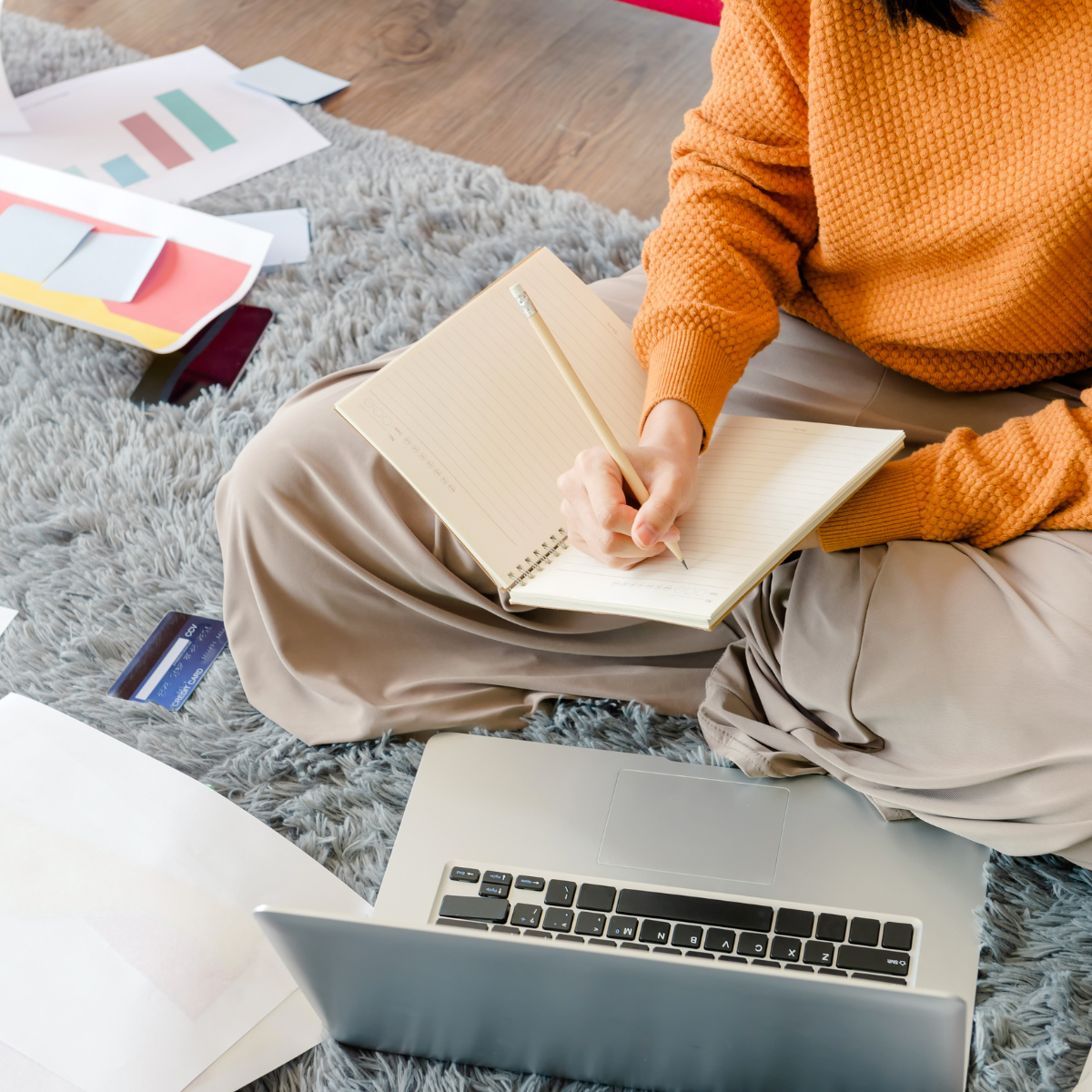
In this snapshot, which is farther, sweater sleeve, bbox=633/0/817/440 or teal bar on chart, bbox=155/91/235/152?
teal bar on chart, bbox=155/91/235/152

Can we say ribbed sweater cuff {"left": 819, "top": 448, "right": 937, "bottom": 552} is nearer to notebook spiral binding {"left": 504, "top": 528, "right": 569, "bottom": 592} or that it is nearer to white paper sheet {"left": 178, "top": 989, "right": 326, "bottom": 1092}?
notebook spiral binding {"left": 504, "top": 528, "right": 569, "bottom": 592}

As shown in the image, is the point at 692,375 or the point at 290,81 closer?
the point at 692,375

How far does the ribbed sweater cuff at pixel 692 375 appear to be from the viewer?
2.59 feet

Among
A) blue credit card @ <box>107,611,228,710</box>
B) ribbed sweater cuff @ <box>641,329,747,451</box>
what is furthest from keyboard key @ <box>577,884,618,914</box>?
blue credit card @ <box>107,611,228,710</box>

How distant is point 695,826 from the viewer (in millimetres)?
848

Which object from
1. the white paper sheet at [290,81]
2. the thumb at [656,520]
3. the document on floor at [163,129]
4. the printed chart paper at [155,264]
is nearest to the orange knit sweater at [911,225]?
the thumb at [656,520]

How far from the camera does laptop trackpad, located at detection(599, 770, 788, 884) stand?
82 centimetres

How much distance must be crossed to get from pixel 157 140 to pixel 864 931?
156 centimetres

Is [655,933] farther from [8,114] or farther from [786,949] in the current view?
[8,114]

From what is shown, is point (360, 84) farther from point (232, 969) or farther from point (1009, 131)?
point (232, 969)

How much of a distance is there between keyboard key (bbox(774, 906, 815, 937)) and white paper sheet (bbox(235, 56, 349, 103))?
154cm

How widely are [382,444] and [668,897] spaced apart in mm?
380

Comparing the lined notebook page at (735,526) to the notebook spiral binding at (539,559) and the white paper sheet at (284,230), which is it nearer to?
the notebook spiral binding at (539,559)

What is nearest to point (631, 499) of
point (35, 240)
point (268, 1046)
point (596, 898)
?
point (596, 898)
